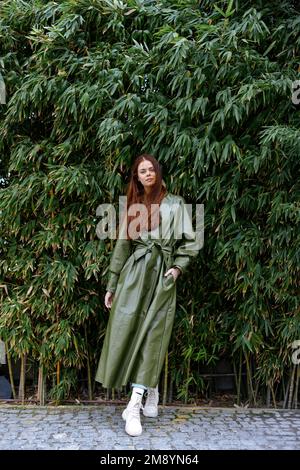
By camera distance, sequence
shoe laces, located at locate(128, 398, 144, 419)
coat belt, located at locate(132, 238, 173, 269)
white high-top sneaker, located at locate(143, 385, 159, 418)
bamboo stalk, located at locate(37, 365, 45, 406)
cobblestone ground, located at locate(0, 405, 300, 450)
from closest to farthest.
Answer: cobblestone ground, located at locate(0, 405, 300, 450)
shoe laces, located at locate(128, 398, 144, 419)
coat belt, located at locate(132, 238, 173, 269)
white high-top sneaker, located at locate(143, 385, 159, 418)
bamboo stalk, located at locate(37, 365, 45, 406)

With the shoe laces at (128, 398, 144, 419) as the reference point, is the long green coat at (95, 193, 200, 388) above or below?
above

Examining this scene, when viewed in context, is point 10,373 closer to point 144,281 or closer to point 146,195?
point 144,281

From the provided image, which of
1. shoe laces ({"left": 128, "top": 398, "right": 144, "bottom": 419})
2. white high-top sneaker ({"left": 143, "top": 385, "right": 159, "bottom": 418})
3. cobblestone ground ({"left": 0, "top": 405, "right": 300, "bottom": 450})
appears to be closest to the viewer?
cobblestone ground ({"left": 0, "top": 405, "right": 300, "bottom": 450})

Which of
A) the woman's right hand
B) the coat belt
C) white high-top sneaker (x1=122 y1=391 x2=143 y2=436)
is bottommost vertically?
white high-top sneaker (x1=122 y1=391 x2=143 y2=436)

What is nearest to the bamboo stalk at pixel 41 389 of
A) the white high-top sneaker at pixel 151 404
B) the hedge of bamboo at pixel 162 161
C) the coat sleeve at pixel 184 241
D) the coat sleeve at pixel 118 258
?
the hedge of bamboo at pixel 162 161

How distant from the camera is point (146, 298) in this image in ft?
11.1

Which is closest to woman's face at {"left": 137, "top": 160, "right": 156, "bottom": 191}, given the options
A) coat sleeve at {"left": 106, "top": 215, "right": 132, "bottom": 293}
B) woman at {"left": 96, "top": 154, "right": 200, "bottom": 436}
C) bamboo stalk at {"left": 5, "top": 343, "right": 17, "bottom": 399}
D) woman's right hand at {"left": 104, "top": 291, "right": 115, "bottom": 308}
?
woman at {"left": 96, "top": 154, "right": 200, "bottom": 436}

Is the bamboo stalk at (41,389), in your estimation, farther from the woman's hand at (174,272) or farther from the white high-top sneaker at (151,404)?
the woman's hand at (174,272)

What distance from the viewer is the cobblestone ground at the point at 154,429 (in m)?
3.17

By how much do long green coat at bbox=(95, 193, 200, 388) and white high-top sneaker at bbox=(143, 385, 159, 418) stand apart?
28 cm

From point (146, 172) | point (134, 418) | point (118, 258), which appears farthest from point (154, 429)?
point (146, 172)

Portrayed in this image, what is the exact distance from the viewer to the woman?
10.9ft

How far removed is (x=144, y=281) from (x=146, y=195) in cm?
54

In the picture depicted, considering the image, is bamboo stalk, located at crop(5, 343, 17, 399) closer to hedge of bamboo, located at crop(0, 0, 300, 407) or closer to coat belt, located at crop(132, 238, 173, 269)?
hedge of bamboo, located at crop(0, 0, 300, 407)
